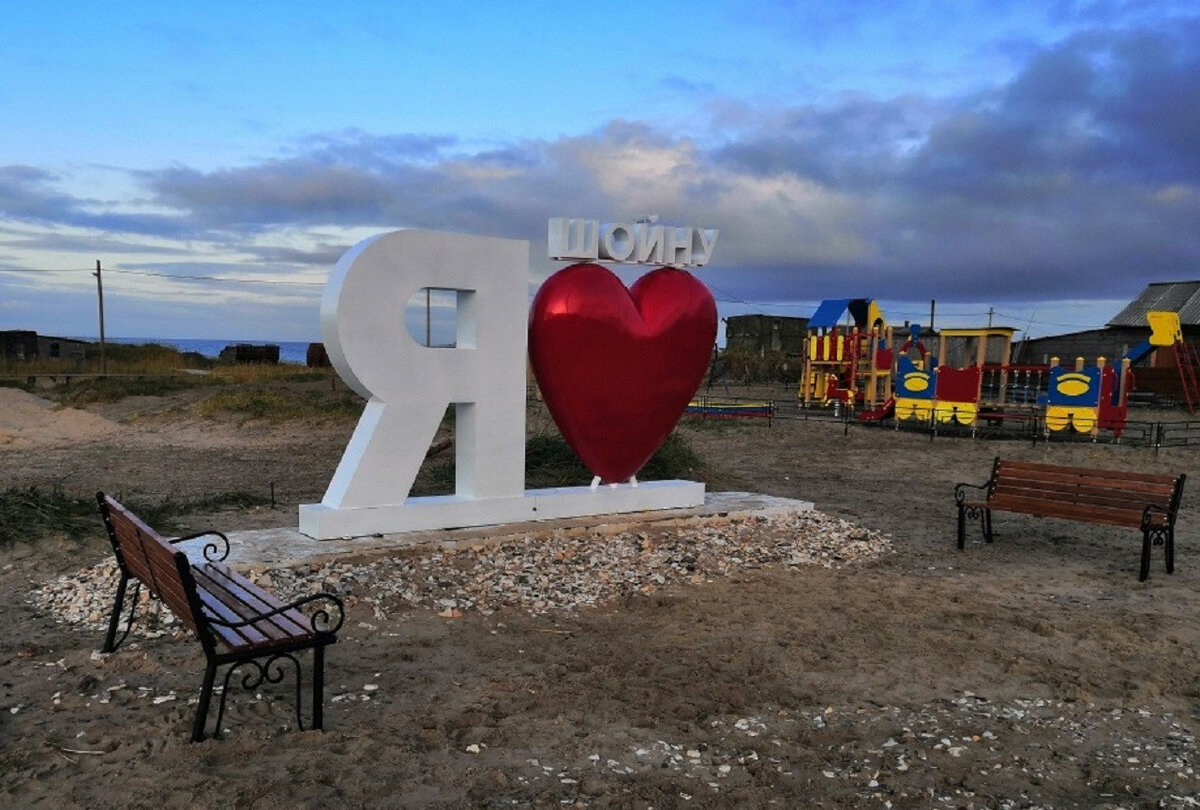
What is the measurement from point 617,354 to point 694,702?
4668 mm

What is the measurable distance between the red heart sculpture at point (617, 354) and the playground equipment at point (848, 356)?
54.2ft

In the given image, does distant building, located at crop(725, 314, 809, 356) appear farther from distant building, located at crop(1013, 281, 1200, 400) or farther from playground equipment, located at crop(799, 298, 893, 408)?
playground equipment, located at crop(799, 298, 893, 408)

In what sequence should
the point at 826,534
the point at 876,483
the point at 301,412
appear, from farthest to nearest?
the point at 301,412 → the point at 876,483 → the point at 826,534

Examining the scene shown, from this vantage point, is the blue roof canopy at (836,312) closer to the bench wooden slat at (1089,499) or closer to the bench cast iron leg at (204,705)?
the bench wooden slat at (1089,499)

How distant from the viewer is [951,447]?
1927 centimetres

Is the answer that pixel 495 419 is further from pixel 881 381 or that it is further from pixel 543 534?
pixel 881 381

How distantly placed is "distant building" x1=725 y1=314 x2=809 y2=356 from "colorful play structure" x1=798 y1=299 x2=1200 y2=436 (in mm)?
17013

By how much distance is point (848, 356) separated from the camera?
27.1 metres

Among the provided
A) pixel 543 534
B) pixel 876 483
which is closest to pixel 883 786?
pixel 543 534

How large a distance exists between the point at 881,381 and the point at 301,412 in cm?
2213

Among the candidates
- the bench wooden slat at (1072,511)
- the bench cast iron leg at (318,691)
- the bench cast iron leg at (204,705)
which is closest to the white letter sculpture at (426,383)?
the bench cast iron leg at (318,691)

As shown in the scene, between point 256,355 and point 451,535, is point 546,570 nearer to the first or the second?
point 451,535

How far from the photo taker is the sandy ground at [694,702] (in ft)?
13.0

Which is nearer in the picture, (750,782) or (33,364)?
(750,782)
